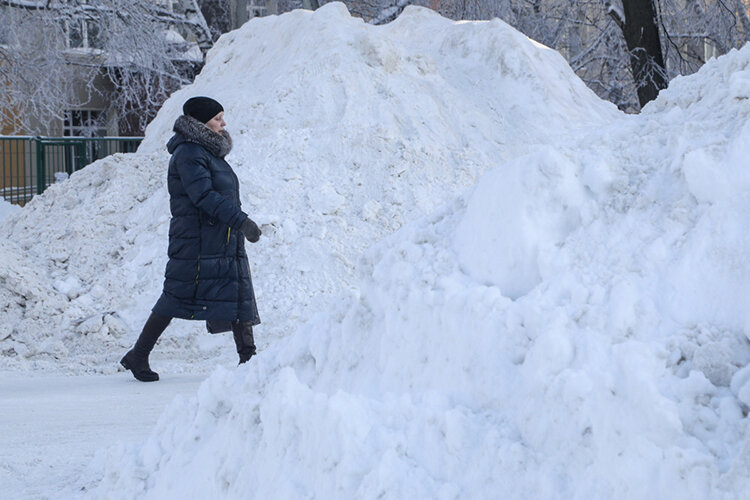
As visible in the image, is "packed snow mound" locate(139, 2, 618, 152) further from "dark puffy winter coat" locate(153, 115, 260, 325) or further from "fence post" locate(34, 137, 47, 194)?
"fence post" locate(34, 137, 47, 194)

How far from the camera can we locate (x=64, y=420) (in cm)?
476

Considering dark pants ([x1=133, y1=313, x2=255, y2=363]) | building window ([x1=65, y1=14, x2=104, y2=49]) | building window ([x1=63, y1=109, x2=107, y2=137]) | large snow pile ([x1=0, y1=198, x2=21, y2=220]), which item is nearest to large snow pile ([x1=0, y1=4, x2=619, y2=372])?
dark pants ([x1=133, y1=313, x2=255, y2=363])

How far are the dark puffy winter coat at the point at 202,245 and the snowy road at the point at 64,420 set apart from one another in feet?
1.76

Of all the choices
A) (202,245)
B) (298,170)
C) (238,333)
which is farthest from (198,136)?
(298,170)

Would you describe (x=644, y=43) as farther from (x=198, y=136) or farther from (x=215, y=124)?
(x=198, y=136)

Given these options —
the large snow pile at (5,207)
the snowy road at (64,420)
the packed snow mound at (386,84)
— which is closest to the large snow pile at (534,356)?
the snowy road at (64,420)

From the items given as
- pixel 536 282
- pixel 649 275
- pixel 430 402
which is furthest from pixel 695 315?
pixel 430 402

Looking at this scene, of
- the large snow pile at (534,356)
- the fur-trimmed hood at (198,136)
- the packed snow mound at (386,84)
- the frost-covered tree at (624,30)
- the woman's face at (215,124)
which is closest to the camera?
the large snow pile at (534,356)

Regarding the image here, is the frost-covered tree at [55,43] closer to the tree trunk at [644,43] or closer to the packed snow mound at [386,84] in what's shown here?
the packed snow mound at [386,84]

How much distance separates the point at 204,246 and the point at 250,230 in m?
0.42

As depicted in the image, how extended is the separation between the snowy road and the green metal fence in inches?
396

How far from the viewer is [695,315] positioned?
2.56m

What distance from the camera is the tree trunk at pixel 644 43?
12578 mm

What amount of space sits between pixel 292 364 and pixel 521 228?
1.00m
